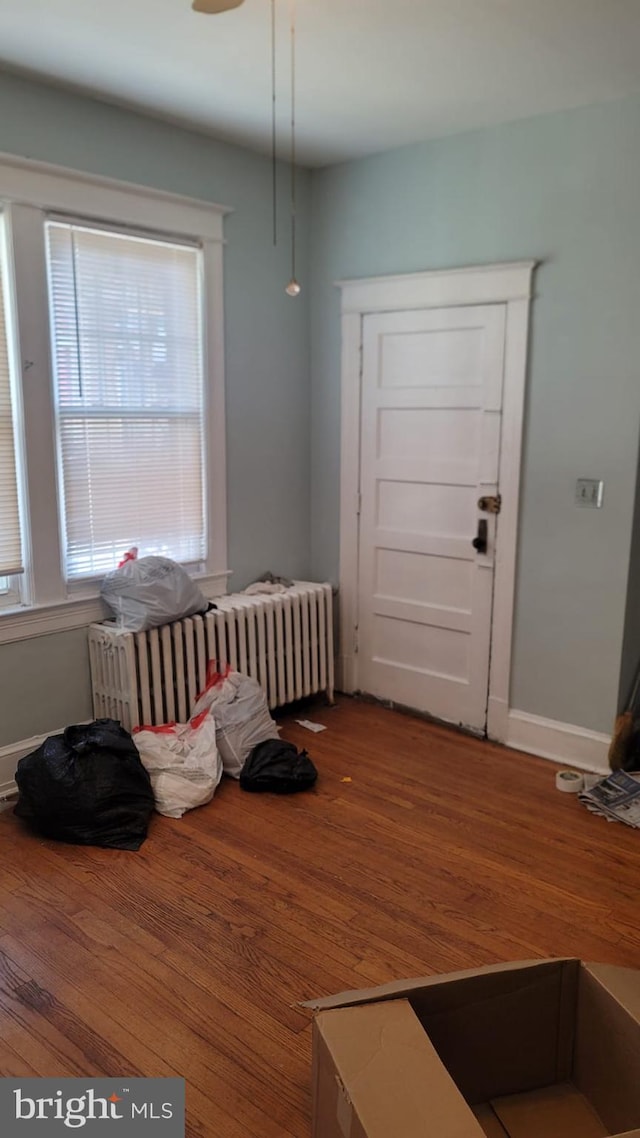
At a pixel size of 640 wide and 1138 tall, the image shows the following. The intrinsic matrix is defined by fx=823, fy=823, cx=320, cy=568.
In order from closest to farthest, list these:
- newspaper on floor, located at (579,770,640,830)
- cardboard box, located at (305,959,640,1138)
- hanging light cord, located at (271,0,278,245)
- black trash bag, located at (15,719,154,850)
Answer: cardboard box, located at (305,959,640,1138) < hanging light cord, located at (271,0,278,245) < black trash bag, located at (15,719,154,850) < newspaper on floor, located at (579,770,640,830)

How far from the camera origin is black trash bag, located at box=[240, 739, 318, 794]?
347 centimetres

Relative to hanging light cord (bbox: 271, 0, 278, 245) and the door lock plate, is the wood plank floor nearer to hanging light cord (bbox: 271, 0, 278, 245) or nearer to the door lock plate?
the door lock plate

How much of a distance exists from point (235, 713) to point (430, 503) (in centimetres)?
142

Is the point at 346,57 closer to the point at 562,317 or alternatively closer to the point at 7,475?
the point at 562,317

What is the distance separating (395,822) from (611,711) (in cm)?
111

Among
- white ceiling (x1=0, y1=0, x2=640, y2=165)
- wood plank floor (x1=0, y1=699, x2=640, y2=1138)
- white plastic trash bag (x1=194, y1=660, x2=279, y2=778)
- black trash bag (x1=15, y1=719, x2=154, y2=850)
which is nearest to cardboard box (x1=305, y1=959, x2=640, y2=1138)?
wood plank floor (x1=0, y1=699, x2=640, y2=1138)

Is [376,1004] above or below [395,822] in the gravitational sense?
above

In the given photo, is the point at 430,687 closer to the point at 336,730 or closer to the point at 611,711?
the point at 336,730

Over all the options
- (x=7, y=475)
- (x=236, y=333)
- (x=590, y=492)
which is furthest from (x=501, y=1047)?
(x=236, y=333)

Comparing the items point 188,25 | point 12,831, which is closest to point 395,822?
point 12,831

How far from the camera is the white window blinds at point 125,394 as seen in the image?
11.1 ft

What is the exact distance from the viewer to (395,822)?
3248 mm

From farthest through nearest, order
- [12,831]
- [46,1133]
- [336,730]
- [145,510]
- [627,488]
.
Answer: [336,730]
[145,510]
[627,488]
[12,831]
[46,1133]

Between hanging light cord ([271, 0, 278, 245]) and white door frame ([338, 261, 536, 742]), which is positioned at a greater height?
hanging light cord ([271, 0, 278, 245])
